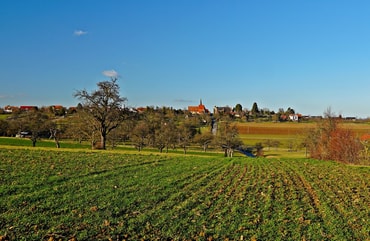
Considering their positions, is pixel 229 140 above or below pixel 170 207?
A: above

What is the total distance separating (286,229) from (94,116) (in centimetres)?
3606

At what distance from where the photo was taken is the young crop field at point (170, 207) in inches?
333

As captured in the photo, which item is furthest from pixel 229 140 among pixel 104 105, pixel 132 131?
pixel 104 105

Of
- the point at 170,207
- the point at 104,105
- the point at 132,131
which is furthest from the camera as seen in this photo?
the point at 132,131

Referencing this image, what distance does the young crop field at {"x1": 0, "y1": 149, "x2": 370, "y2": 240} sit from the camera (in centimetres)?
847

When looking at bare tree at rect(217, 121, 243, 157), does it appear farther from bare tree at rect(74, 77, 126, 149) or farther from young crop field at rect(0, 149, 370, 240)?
young crop field at rect(0, 149, 370, 240)

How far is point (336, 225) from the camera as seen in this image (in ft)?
32.5

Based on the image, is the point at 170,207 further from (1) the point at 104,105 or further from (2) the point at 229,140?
(2) the point at 229,140

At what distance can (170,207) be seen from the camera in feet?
36.5

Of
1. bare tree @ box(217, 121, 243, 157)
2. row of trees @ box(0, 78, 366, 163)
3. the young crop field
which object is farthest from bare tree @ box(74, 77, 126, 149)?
bare tree @ box(217, 121, 243, 157)

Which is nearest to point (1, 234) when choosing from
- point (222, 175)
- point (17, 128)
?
point (222, 175)

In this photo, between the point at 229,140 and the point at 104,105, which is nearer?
the point at 104,105

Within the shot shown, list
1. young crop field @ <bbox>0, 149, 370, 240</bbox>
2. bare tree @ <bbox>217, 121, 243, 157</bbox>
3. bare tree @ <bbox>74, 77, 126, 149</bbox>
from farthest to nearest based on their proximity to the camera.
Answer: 1. bare tree @ <bbox>217, 121, 243, 157</bbox>
2. bare tree @ <bbox>74, 77, 126, 149</bbox>
3. young crop field @ <bbox>0, 149, 370, 240</bbox>

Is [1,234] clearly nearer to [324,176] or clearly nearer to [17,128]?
[324,176]
